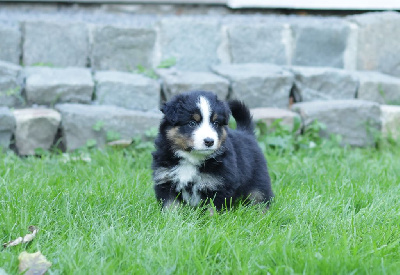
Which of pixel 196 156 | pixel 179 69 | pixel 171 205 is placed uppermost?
pixel 179 69

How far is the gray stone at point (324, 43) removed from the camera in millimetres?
6184

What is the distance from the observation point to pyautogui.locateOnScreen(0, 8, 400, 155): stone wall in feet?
16.1

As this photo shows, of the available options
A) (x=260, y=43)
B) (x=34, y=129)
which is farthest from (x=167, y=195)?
(x=260, y=43)

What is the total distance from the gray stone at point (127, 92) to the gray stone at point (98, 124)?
0.28 meters

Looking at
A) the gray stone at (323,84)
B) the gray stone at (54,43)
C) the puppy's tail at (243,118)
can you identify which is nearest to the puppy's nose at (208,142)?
the puppy's tail at (243,118)

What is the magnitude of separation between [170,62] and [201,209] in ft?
10.2

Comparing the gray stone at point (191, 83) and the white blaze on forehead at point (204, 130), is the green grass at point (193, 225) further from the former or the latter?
the gray stone at point (191, 83)

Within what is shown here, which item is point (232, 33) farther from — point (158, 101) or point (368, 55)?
point (368, 55)

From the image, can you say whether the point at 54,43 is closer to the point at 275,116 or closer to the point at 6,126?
the point at 6,126

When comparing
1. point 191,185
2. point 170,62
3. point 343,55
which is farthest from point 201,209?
point 343,55

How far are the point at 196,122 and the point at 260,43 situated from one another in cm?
340

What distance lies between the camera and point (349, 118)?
217 inches

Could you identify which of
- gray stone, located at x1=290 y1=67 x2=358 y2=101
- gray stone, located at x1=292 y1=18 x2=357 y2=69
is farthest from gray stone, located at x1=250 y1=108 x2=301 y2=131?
gray stone, located at x1=292 y1=18 x2=357 y2=69

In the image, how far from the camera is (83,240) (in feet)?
8.39
